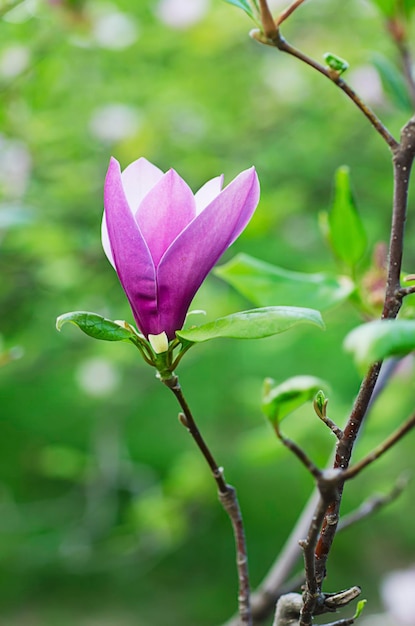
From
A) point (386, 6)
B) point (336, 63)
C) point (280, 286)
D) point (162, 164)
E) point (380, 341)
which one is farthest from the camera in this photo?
point (162, 164)

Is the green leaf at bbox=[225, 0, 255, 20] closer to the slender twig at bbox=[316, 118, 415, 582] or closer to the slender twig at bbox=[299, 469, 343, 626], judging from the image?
the slender twig at bbox=[316, 118, 415, 582]

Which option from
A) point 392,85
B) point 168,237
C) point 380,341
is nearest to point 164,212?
point 168,237

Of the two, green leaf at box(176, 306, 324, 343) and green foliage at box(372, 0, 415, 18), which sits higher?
green foliage at box(372, 0, 415, 18)

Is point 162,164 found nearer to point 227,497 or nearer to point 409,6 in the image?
point 409,6

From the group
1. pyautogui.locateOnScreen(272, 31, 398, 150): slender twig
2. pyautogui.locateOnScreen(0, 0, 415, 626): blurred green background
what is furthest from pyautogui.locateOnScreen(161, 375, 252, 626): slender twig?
pyautogui.locateOnScreen(0, 0, 415, 626): blurred green background

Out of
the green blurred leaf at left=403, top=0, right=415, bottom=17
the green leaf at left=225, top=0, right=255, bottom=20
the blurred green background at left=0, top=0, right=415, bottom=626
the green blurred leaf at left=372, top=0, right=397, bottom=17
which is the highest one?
the green leaf at left=225, top=0, right=255, bottom=20
